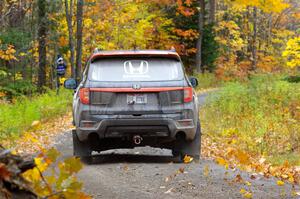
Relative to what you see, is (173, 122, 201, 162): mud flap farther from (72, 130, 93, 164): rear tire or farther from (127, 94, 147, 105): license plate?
(72, 130, 93, 164): rear tire

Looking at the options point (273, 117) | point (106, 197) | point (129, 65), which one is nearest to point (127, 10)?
point (273, 117)

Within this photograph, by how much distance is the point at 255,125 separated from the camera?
51.8ft

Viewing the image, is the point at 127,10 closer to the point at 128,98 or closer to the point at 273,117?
the point at 273,117

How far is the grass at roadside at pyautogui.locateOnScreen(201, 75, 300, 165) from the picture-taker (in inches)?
486

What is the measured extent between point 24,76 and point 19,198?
33.3 m

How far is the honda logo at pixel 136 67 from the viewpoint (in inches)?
382

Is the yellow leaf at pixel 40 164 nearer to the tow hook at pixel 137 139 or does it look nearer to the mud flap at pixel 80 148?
the tow hook at pixel 137 139

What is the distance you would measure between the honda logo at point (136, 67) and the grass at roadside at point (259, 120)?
2.79 metres

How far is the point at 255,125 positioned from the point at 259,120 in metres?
0.99

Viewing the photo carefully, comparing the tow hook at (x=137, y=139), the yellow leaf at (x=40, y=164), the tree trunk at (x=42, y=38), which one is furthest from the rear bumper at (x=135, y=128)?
the tree trunk at (x=42, y=38)

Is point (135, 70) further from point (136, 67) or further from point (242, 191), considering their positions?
point (242, 191)

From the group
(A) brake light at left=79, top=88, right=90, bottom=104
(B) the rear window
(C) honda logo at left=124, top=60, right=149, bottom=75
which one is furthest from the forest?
(A) brake light at left=79, top=88, right=90, bottom=104

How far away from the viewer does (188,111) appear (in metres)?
9.55

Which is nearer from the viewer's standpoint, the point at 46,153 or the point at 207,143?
the point at 46,153
